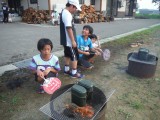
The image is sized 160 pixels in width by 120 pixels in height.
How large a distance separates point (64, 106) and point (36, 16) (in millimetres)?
13302

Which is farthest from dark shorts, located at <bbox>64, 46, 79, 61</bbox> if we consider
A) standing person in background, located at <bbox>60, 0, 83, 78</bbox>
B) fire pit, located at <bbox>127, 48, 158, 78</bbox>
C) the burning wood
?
the burning wood

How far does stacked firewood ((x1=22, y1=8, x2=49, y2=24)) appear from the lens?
14.5 metres

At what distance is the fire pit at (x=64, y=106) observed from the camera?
6.56ft

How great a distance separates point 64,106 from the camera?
2373mm

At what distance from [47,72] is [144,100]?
1950 millimetres

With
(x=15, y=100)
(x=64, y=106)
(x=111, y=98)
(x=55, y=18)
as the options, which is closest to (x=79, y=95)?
(x=64, y=106)

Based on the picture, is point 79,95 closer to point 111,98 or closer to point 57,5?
point 111,98

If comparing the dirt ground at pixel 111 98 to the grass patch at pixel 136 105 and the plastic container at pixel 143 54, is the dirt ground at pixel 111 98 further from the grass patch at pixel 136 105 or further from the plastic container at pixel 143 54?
the plastic container at pixel 143 54

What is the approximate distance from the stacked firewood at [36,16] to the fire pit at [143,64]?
38.3 ft

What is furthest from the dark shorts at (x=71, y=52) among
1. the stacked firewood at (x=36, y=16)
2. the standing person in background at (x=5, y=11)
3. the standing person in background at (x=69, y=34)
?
the standing person in background at (x=5, y=11)

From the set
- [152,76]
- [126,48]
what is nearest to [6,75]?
[152,76]

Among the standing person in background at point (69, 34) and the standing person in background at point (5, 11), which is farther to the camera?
the standing person in background at point (5, 11)

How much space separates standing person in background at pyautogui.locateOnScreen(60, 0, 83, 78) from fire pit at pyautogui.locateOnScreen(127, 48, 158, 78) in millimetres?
1330

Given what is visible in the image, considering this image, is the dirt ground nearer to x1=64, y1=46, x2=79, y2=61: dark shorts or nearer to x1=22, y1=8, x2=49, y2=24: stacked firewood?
x1=64, y1=46, x2=79, y2=61: dark shorts
